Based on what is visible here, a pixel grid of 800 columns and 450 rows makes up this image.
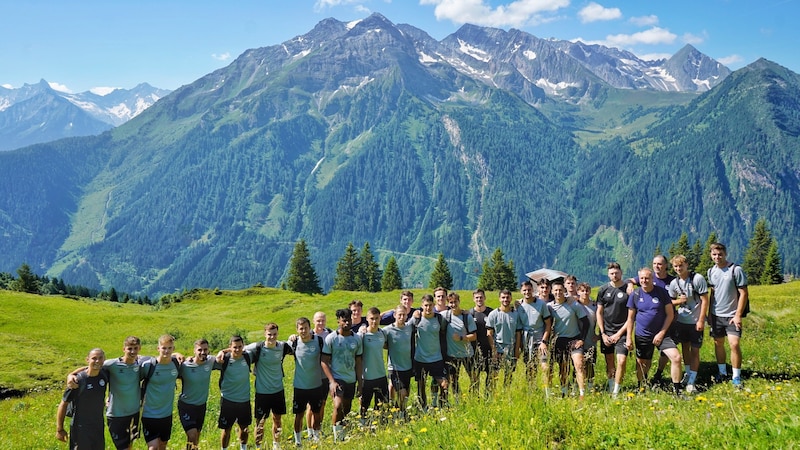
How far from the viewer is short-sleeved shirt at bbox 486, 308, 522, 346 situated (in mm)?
11930

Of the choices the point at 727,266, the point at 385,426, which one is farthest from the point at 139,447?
the point at 727,266

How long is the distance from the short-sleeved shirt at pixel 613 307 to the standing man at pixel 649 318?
0.77 feet

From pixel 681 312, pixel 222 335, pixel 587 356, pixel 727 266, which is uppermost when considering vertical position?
pixel 727 266

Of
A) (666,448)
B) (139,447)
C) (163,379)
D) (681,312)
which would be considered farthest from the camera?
(139,447)

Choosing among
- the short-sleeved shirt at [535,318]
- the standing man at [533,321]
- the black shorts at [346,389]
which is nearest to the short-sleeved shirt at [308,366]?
the black shorts at [346,389]

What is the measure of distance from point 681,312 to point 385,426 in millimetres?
7933

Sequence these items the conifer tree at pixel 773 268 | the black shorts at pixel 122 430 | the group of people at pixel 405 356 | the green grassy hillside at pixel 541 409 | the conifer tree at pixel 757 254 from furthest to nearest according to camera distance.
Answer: the conifer tree at pixel 757 254 < the conifer tree at pixel 773 268 < the group of people at pixel 405 356 < the black shorts at pixel 122 430 < the green grassy hillside at pixel 541 409

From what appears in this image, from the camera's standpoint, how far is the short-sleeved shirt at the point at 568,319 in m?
12.0

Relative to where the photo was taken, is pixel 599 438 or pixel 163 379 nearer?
pixel 599 438

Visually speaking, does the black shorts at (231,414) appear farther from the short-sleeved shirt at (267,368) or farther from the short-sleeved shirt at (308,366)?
the short-sleeved shirt at (308,366)

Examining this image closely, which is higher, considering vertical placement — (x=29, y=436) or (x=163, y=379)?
(x=163, y=379)

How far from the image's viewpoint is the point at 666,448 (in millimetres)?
5625

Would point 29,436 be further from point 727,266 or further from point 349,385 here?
point 727,266

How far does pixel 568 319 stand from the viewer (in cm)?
1201
